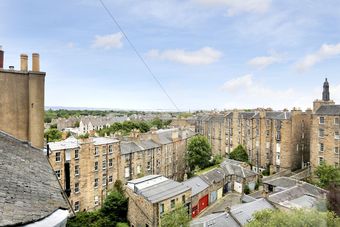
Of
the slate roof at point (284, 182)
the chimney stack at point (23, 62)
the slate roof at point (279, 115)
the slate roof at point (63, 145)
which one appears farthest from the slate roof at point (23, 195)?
the slate roof at point (279, 115)

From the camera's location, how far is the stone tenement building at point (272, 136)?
35.9 m

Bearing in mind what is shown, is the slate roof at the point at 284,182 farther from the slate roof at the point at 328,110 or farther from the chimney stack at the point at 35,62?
the chimney stack at the point at 35,62

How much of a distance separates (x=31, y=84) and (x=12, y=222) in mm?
5008

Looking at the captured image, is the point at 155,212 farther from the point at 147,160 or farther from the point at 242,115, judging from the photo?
the point at 242,115

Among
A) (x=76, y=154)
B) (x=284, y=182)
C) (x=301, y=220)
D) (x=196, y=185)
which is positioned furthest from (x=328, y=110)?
(x=76, y=154)

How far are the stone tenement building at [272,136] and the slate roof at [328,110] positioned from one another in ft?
12.3

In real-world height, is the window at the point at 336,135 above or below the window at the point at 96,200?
above

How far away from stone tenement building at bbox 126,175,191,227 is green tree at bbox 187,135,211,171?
14892 mm

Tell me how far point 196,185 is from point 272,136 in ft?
48.8

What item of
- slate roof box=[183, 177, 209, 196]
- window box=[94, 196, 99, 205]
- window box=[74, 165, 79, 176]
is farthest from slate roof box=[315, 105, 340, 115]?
window box=[74, 165, 79, 176]

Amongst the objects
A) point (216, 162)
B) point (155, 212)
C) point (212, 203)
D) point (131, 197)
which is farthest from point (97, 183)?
point (216, 162)

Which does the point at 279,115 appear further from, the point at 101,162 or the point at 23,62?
the point at 23,62

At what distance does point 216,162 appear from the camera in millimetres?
41438

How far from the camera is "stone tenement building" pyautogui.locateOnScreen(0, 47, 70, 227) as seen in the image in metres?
2.50
